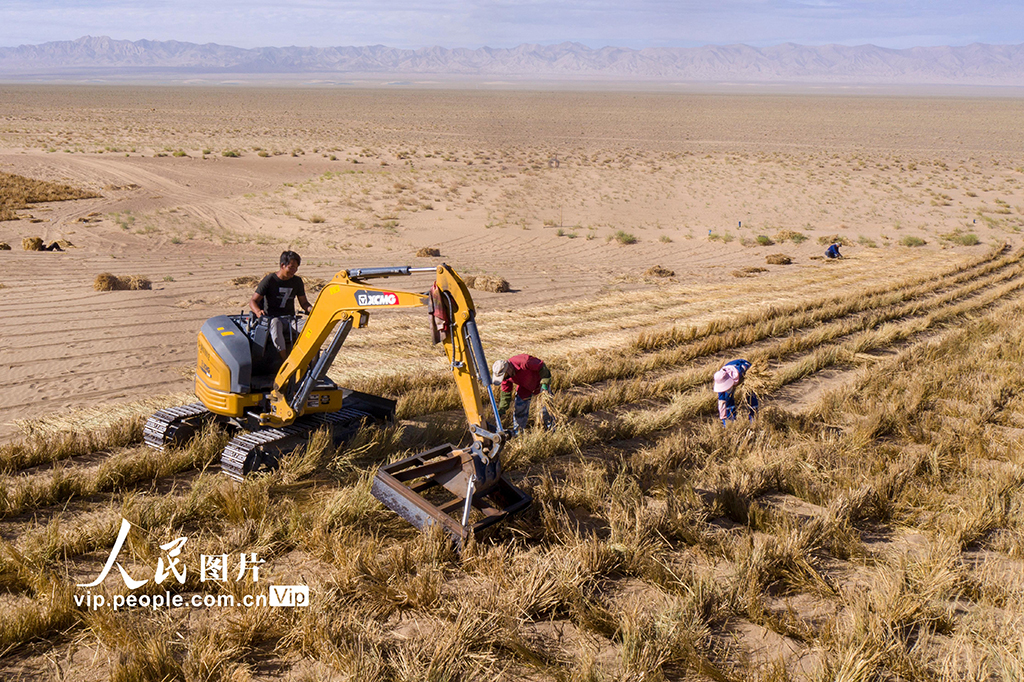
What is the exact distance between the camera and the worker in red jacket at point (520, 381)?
913 centimetres

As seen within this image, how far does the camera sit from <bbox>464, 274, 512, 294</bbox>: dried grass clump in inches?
800

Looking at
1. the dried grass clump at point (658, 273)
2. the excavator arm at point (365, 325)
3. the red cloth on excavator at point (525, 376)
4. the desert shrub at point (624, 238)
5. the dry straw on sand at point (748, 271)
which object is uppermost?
the excavator arm at point (365, 325)

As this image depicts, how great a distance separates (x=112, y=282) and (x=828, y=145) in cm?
6457

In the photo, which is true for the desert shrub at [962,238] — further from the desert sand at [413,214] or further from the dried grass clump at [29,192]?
the dried grass clump at [29,192]

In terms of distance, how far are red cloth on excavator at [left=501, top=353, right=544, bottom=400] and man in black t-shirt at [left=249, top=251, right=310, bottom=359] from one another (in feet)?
8.32

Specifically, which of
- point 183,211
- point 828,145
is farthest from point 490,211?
point 828,145

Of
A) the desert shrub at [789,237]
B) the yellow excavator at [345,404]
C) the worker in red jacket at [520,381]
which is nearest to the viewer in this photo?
the yellow excavator at [345,404]

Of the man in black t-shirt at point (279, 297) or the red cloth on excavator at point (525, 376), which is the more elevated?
the man in black t-shirt at point (279, 297)

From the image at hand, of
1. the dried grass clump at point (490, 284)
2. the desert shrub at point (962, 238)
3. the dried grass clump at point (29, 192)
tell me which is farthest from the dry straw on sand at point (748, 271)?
the dried grass clump at point (29, 192)

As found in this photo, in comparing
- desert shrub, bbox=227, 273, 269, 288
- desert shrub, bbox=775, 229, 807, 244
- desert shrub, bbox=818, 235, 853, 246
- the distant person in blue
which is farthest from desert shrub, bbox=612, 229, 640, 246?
the distant person in blue

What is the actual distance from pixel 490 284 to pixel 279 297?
12.0 meters

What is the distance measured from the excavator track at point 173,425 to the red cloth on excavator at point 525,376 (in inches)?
144

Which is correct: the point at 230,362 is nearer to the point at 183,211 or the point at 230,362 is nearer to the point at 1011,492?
the point at 1011,492

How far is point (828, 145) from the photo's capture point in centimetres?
6769
